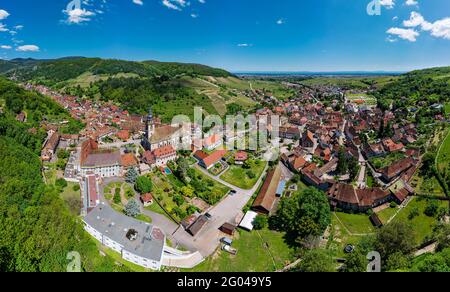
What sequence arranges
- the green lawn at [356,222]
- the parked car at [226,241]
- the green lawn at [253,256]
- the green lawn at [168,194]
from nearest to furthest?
the green lawn at [253,256] < the parked car at [226,241] < the green lawn at [356,222] < the green lawn at [168,194]

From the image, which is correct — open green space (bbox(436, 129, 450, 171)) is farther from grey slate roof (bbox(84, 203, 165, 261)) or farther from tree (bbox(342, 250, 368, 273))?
grey slate roof (bbox(84, 203, 165, 261))

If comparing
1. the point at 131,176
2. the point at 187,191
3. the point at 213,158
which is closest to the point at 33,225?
the point at 131,176

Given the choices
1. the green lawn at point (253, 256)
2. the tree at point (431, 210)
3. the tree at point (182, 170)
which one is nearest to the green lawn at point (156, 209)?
the tree at point (182, 170)

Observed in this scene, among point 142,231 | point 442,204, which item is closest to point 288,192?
point 442,204

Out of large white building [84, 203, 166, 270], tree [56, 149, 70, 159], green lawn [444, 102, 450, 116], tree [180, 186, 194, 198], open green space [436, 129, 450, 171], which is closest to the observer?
large white building [84, 203, 166, 270]

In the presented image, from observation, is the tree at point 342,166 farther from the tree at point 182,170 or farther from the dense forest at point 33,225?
the dense forest at point 33,225

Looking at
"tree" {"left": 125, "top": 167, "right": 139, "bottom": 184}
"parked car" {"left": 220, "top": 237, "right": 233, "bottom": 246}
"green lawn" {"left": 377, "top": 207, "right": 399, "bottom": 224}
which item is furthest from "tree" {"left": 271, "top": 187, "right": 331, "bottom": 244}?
"tree" {"left": 125, "top": 167, "right": 139, "bottom": 184}
